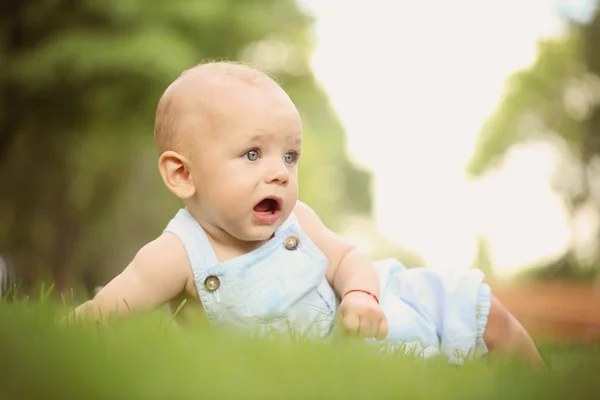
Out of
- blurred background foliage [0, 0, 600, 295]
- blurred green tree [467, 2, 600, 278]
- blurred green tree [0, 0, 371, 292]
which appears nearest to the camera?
blurred green tree [0, 0, 371, 292]

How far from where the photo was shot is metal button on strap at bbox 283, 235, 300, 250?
281 cm

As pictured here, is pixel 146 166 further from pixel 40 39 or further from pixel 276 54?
pixel 40 39

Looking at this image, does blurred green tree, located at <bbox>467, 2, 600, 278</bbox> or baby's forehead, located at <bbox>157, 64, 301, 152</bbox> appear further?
blurred green tree, located at <bbox>467, 2, 600, 278</bbox>

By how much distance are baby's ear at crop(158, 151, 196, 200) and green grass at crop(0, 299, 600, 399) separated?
2.60ft

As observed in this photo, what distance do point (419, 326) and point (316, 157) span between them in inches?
530

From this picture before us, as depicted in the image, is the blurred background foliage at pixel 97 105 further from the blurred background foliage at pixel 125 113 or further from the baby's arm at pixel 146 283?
the baby's arm at pixel 146 283

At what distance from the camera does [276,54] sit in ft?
52.6

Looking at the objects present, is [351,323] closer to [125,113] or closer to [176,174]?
[176,174]

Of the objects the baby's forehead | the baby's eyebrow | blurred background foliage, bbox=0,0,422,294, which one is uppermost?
blurred background foliage, bbox=0,0,422,294

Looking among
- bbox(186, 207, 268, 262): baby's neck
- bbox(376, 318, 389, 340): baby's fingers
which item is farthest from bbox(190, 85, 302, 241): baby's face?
bbox(376, 318, 389, 340): baby's fingers

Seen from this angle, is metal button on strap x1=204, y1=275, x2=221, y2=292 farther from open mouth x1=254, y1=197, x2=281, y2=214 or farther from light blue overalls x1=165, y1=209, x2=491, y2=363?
open mouth x1=254, y1=197, x2=281, y2=214

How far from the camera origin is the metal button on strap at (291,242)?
281 cm

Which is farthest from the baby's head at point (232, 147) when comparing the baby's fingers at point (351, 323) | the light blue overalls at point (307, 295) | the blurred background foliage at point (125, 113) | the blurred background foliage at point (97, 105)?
the blurred background foliage at point (125, 113)

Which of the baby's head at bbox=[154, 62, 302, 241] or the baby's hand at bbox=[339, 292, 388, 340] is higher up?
the baby's head at bbox=[154, 62, 302, 241]
